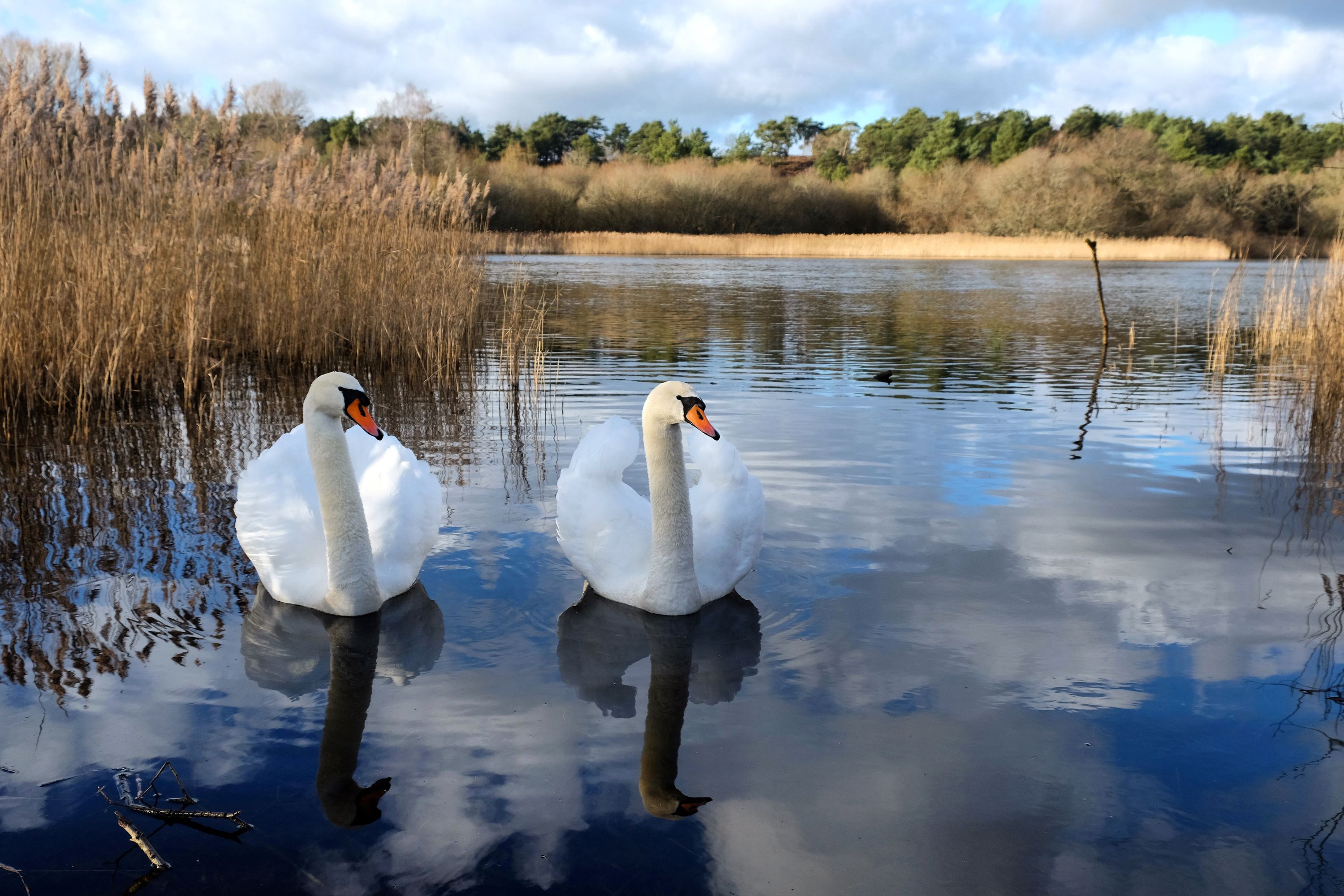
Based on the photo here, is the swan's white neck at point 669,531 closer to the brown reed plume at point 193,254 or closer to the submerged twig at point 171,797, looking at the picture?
the submerged twig at point 171,797

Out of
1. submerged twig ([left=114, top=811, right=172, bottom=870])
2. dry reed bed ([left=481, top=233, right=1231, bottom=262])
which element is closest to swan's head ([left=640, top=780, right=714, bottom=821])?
submerged twig ([left=114, top=811, right=172, bottom=870])

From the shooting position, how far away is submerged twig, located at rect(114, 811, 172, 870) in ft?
8.30

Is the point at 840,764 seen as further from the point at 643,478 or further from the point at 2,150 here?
the point at 2,150

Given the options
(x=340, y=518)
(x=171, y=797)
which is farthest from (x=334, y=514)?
(x=171, y=797)

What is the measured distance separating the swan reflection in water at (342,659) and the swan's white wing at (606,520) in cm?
67

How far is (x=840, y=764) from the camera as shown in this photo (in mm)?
3107

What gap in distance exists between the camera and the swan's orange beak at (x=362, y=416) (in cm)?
376

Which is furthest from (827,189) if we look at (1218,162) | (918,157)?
Answer: (1218,162)

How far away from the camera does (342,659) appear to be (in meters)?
3.89

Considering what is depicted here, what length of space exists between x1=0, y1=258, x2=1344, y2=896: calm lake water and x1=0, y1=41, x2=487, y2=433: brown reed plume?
848 mm

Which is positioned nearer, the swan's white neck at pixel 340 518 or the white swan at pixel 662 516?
the swan's white neck at pixel 340 518

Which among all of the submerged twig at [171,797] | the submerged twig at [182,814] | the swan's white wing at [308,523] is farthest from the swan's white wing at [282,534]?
the submerged twig at [182,814]

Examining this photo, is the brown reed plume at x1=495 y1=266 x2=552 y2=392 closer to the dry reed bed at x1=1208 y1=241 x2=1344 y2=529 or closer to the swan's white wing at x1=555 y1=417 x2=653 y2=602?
the swan's white wing at x1=555 y1=417 x2=653 y2=602

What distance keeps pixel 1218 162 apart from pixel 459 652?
6479cm
